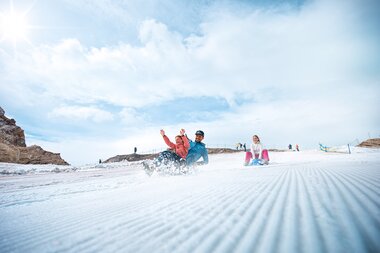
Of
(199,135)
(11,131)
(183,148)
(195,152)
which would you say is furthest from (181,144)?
(11,131)

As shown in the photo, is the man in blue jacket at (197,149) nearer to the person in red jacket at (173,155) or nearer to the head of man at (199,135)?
the head of man at (199,135)

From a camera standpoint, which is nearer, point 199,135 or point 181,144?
point 181,144

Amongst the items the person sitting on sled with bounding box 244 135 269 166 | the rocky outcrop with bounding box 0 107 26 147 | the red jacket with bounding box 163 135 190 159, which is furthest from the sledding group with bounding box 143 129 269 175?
the rocky outcrop with bounding box 0 107 26 147

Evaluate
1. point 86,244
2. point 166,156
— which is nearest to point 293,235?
point 86,244

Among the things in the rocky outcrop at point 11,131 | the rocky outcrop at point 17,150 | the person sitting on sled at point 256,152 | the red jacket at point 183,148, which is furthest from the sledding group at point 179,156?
the rocky outcrop at point 11,131

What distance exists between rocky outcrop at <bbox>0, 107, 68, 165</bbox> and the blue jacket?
19.3 m

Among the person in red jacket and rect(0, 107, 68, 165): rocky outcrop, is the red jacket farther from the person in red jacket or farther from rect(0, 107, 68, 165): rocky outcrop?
rect(0, 107, 68, 165): rocky outcrop

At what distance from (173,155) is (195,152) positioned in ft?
2.09

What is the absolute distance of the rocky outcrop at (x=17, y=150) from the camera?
57.8ft

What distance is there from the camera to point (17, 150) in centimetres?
1900

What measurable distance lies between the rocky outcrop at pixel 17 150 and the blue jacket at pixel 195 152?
19333 mm

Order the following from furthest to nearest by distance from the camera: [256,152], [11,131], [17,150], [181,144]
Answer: [11,131]
[17,150]
[256,152]
[181,144]

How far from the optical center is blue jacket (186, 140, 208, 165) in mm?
5035

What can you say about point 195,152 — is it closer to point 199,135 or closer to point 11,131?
point 199,135
